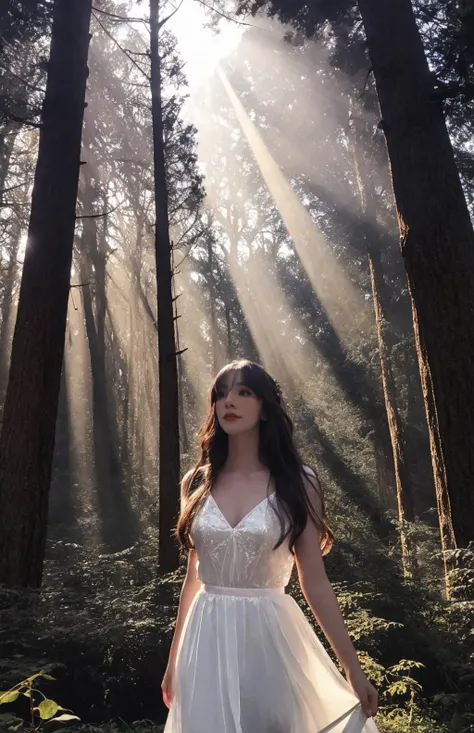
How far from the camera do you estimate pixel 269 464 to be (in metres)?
2.47

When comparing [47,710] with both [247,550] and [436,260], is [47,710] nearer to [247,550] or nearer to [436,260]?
[247,550]

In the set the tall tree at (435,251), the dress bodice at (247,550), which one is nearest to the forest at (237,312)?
the tall tree at (435,251)

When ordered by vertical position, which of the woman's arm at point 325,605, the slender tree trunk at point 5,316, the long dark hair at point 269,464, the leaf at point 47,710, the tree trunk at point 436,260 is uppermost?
the slender tree trunk at point 5,316

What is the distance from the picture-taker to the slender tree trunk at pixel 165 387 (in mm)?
9102

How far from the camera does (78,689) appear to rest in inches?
183

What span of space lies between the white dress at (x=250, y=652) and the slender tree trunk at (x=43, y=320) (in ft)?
11.5

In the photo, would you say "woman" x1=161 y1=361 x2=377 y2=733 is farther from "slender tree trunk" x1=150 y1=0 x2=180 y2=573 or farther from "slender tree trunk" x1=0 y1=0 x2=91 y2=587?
"slender tree trunk" x1=150 y1=0 x2=180 y2=573

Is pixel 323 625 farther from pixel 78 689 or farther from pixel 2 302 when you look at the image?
pixel 2 302

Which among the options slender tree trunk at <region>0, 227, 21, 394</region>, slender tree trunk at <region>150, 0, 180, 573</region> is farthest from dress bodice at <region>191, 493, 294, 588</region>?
slender tree trunk at <region>0, 227, 21, 394</region>

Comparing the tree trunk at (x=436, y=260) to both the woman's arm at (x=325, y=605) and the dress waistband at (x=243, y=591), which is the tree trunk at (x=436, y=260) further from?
the dress waistband at (x=243, y=591)

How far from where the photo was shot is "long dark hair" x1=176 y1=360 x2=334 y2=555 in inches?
89.5

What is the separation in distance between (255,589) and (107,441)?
65.3 ft

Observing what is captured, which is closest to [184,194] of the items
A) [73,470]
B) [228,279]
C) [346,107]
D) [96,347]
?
[346,107]

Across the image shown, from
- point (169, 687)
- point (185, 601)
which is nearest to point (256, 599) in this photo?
point (185, 601)
